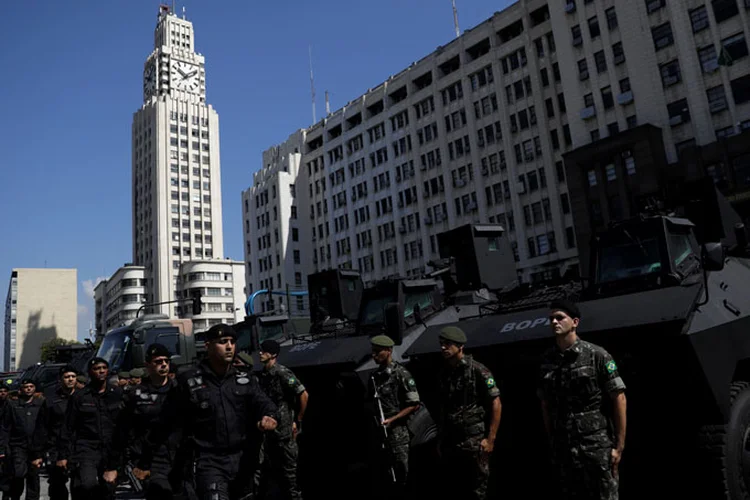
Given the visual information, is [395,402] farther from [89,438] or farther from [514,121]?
[514,121]

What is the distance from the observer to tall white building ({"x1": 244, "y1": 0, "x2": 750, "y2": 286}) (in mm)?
32688

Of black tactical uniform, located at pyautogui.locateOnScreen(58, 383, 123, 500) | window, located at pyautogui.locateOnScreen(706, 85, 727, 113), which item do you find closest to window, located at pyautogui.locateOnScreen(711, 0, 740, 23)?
window, located at pyautogui.locateOnScreen(706, 85, 727, 113)

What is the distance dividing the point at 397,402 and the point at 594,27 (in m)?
36.1

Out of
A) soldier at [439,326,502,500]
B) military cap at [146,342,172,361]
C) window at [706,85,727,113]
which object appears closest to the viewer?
soldier at [439,326,502,500]

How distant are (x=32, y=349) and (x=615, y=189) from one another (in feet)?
408

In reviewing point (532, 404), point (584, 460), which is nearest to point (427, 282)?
point (532, 404)

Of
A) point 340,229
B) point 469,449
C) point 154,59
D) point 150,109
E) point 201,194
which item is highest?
point 154,59

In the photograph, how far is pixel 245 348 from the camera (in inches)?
634

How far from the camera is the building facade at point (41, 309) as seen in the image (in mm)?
125000

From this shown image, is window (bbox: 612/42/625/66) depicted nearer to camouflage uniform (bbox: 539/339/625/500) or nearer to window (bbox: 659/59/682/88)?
window (bbox: 659/59/682/88)

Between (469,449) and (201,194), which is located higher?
(201,194)

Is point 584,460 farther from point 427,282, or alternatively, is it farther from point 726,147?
point 726,147

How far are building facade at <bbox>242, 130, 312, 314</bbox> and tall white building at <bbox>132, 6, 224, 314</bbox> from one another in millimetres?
29446

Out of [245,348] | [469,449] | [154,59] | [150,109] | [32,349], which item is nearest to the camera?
[469,449]
